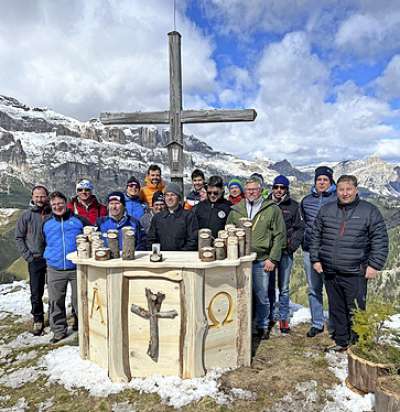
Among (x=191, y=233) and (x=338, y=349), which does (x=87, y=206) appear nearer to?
(x=191, y=233)

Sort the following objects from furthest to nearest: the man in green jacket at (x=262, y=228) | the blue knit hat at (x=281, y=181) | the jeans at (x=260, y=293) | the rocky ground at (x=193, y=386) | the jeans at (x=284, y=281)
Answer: the jeans at (x=284, y=281) < the blue knit hat at (x=281, y=181) < the jeans at (x=260, y=293) < the man in green jacket at (x=262, y=228) < the rocky ground at (x=193, y=386)

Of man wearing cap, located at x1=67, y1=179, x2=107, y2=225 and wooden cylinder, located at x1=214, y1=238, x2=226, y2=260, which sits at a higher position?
man wearing cap, located at x1=67, y1=179, x2=107, y2=225

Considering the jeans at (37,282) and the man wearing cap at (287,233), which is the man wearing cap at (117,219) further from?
the man wearing cap at (287,233)

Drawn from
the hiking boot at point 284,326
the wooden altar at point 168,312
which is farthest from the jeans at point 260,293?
the wooden altar at point 168,312

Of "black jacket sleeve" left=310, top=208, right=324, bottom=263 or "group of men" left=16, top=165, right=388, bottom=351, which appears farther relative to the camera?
"black jacket sleeve" left=310, top=208, right=324, bottom=263

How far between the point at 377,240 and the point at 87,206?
5.07 meters

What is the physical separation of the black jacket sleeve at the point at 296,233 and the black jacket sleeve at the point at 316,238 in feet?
1.62

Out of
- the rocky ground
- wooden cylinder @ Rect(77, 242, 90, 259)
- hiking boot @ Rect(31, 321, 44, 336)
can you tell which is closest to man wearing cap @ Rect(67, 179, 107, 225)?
wooden cylinder @ Rect(77, 242, 90, 259)

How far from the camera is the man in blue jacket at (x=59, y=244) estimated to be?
643 cm

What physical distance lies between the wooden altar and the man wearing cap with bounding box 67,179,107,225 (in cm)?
164

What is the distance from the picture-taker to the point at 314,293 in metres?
6.80

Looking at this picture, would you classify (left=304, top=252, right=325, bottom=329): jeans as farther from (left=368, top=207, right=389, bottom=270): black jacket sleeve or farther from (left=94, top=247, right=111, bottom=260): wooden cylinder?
(left=94, top=247, right=111, bottom=260): wooden cylinder

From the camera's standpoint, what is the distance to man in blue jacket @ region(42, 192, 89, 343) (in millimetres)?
6430

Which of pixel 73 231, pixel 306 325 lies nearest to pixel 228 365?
pixel 306 325
